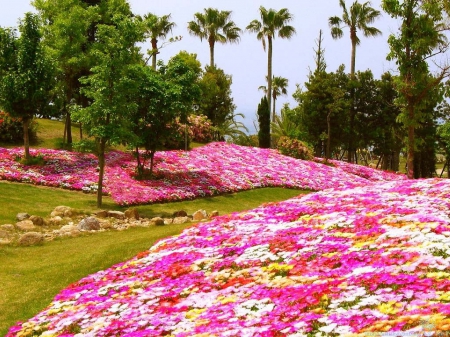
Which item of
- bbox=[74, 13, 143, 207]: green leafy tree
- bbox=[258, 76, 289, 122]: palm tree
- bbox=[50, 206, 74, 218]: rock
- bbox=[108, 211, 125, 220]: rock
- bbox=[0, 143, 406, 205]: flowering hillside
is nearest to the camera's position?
bbox=[50, 206, 74, 218]: rock

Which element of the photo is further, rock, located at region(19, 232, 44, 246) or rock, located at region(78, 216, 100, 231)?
rock, located at region(78, 216, 100, 231)

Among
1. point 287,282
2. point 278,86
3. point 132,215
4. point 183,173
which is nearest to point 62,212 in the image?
point 132,215

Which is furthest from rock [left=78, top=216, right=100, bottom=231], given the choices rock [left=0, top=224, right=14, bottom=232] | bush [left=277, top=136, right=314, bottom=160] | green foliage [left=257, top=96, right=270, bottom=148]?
green foliage [left=257, top=96, right=270, bottom=148]

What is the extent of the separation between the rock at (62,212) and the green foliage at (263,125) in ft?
119

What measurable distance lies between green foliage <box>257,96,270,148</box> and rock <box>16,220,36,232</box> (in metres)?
39.4

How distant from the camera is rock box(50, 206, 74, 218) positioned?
2366 cm

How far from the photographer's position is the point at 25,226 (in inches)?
819

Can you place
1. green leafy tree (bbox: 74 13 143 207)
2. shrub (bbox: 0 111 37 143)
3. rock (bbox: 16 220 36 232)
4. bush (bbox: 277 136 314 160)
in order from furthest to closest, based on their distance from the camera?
bush (bbox: 277 136 314 160)
shrub (bbox: 0 111 37 143)
green leafy tree (bbox: 74 13 143 207)
rock (bbox: 16 220 36 232)

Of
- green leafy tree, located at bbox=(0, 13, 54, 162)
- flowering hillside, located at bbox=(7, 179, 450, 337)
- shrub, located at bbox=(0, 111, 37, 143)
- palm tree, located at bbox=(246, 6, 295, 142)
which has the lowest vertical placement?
flowering hillside, located at bbox=(7, 179, 450, 337)

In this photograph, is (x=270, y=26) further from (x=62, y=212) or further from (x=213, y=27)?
(x=62, y=212)

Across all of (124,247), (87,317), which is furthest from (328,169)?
(87,317)

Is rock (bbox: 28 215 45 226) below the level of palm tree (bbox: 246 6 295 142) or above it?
below

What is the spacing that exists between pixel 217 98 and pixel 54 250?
47125 millimetres

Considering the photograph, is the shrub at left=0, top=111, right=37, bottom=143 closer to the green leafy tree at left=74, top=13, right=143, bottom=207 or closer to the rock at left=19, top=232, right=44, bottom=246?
the green leafy tree at left=74, top=13, right=143, bottom=207
